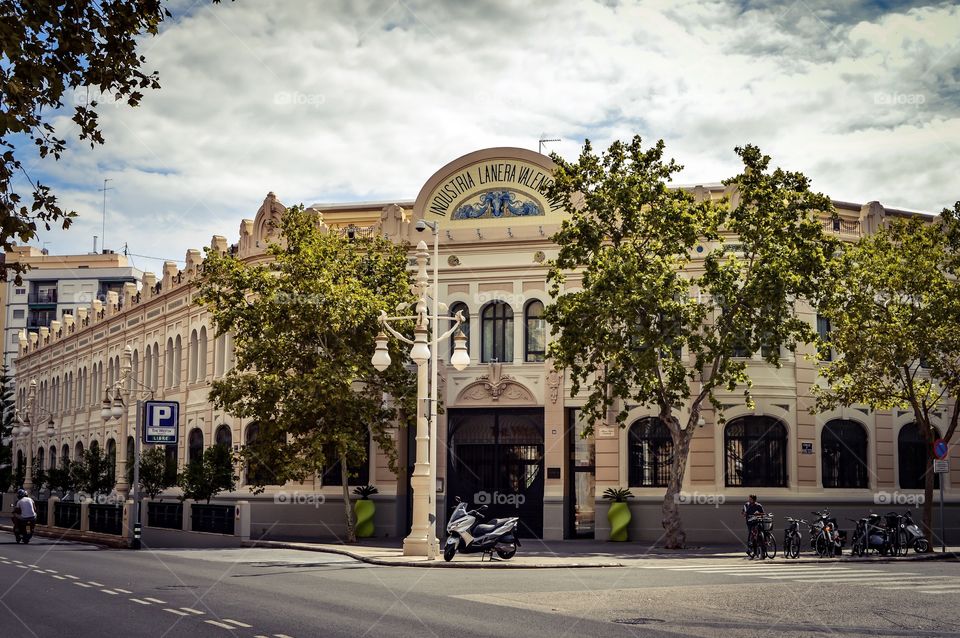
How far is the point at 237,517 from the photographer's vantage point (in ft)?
107

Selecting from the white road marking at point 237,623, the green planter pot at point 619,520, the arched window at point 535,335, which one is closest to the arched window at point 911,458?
the green planter pot at point 619,520

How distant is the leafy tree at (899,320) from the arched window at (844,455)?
3557mm

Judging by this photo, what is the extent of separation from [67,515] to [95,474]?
10846 mm

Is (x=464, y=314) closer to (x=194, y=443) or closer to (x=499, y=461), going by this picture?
(x=499, y=461)

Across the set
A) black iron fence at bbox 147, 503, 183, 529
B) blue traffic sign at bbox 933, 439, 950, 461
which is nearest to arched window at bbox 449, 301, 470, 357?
black iron fence at bbox 147, 503, 183, 529

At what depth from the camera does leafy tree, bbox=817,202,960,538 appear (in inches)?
1187

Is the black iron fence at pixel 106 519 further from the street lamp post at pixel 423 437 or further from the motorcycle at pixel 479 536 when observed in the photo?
the motorcycle at pixel 479 536

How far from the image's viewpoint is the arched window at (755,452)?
113 feet

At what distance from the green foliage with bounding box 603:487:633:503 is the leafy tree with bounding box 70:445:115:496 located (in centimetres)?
2701

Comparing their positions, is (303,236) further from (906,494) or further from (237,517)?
(906,494)

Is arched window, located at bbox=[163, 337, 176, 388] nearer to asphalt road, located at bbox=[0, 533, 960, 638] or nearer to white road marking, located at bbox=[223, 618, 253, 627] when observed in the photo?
asphalt road, located at bbox=[0, 533, 960, 638]

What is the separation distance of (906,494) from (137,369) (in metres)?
34.8

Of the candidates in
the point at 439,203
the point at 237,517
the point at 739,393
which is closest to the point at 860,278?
the point at 739,393

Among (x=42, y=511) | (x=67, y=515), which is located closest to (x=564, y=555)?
(x=67, y=515)
